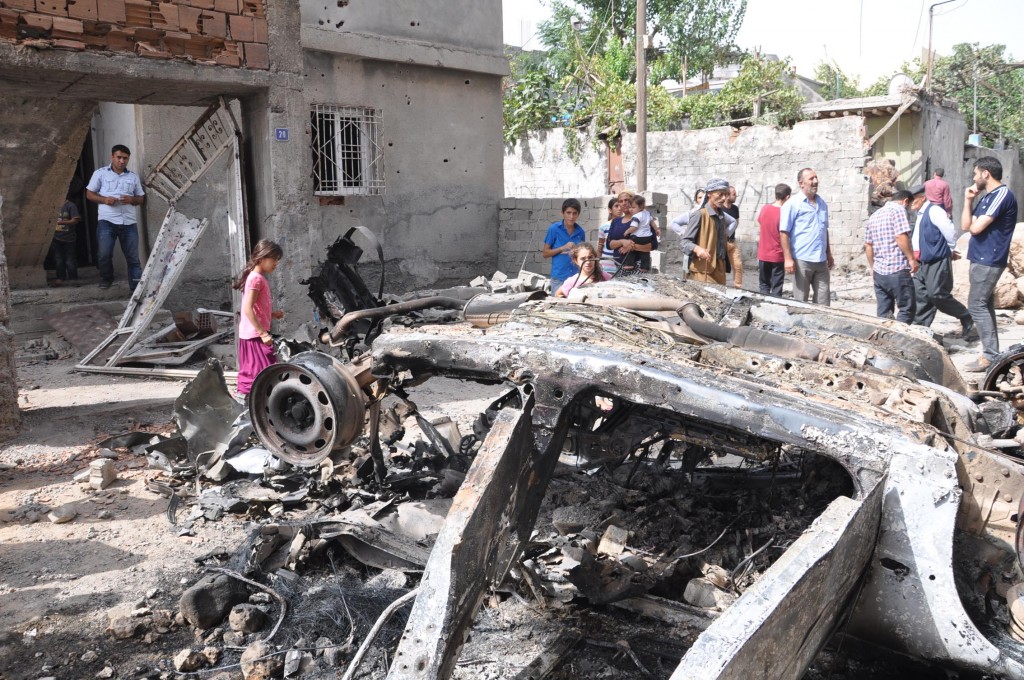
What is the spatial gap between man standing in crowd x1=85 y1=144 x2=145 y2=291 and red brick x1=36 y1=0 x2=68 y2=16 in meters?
3.15

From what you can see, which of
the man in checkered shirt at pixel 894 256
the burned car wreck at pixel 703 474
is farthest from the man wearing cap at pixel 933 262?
the burned car wreck at pixel 703 474

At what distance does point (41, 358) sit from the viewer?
28.8 ft

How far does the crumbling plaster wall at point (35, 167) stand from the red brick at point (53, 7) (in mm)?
2008

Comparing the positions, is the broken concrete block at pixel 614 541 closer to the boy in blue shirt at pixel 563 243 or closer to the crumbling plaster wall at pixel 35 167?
the boy in blue shirt at pixel 563 243

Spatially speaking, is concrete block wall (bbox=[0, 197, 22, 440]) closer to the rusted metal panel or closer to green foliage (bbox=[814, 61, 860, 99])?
the rusted metal panel

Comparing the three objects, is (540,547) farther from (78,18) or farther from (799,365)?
Result: (78,18)

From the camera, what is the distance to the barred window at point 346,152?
10602mm

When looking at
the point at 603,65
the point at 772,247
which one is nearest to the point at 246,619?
the point at 772,247

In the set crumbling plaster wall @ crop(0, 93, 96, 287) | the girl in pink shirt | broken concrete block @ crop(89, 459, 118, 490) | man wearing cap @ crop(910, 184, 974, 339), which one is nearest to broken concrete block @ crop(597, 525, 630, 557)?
the girl in pink shirt

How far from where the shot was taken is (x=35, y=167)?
9.48 meters

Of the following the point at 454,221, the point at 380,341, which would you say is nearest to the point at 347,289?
the point at 380,341

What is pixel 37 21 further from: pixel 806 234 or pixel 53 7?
pixel 806 234

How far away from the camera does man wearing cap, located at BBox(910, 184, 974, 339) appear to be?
843 cm

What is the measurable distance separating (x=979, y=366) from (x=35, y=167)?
10344 millimetres
